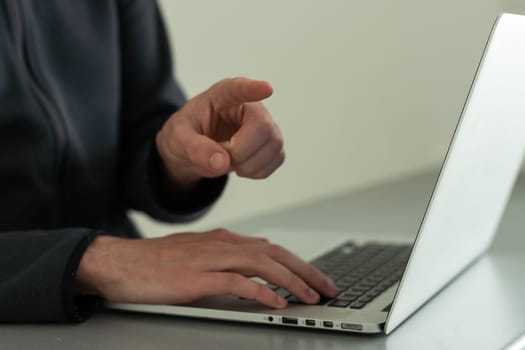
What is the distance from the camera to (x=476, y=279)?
0.85 meters

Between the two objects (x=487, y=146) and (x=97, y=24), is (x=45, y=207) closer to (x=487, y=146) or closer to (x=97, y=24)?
(x=97, y=24)

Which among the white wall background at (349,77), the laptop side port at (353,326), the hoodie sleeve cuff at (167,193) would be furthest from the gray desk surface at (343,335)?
the white wall background at (349,77)

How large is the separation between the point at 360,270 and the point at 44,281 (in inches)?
12.5

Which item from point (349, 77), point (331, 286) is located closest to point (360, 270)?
point (331, 286)

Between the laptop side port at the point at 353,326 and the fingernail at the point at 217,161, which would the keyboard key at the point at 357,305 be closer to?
Answer: the laptop side port at the point at 353,326

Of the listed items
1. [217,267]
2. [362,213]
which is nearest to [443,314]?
[217,267]

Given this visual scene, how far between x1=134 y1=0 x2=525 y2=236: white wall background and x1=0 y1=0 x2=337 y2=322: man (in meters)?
0.75

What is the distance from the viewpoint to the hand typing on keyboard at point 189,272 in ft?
2.30

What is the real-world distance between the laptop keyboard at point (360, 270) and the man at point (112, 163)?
24 mm

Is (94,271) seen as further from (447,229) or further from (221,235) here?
(447,229)

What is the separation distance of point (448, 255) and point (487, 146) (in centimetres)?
11

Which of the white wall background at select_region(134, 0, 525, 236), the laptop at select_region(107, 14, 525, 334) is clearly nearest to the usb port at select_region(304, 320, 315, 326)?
the laptop at select_region(107, 14, 525, 334)

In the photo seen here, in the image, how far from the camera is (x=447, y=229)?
701mm

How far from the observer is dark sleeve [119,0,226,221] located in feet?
3.48
